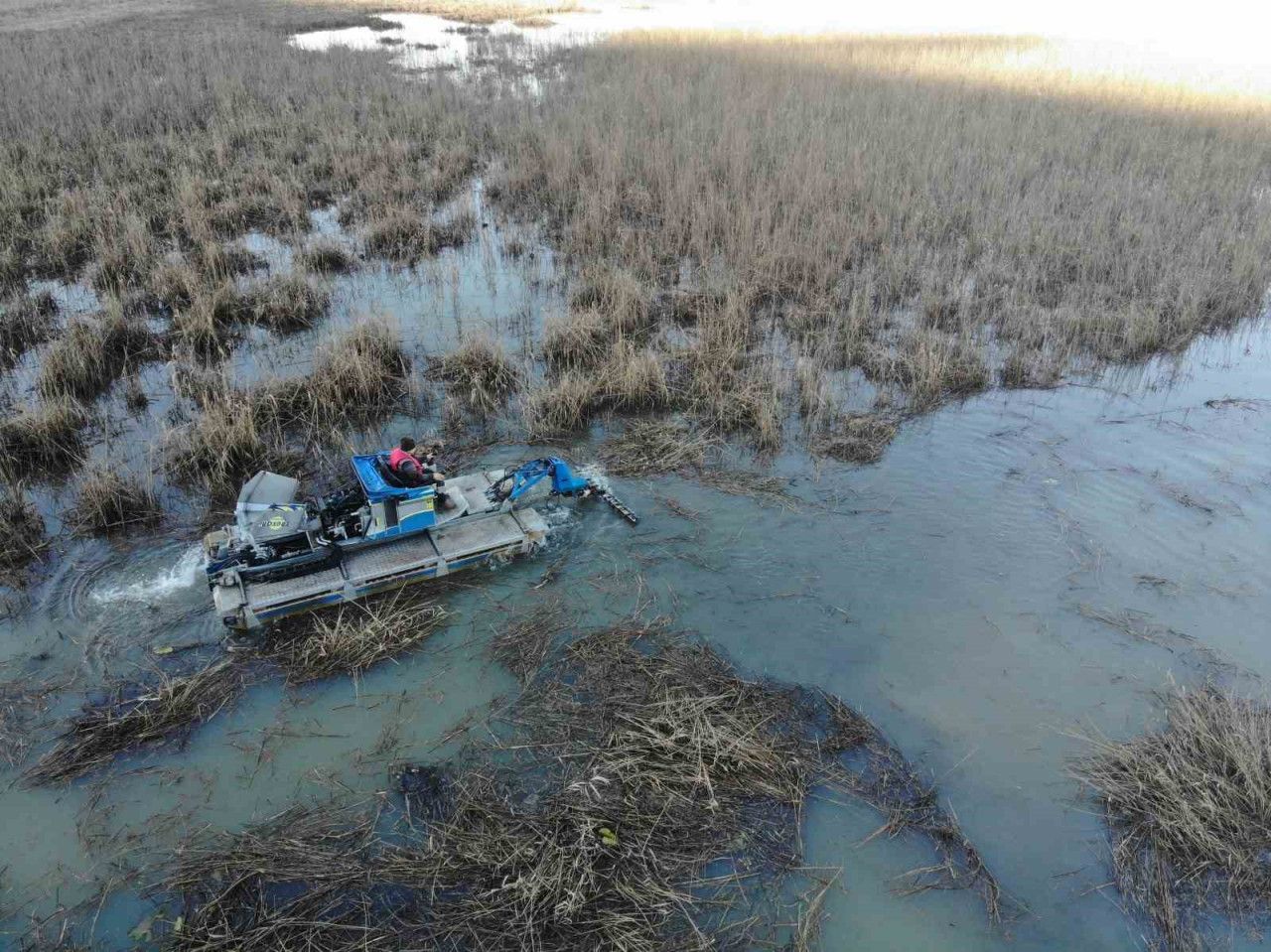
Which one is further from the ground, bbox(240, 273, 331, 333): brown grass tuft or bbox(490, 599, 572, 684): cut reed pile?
bbox(240, 273, 331, 333): brown grass tuft

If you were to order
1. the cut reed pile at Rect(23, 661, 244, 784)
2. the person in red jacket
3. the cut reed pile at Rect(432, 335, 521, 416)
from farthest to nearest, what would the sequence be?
the cut reed pile at Rect(432, 335, 521, 416) → the person in red jacket → the cut reed pile at Rect(23, 661, 244, 784)

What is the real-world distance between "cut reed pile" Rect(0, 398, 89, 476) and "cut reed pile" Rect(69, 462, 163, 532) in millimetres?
1090

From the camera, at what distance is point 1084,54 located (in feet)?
93.2

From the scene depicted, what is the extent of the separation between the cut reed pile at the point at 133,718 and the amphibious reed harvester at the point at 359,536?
61cm

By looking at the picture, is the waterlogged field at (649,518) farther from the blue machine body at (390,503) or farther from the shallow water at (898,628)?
the blue machine body at (390,503)

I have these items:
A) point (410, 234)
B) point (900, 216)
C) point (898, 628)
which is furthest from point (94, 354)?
point (900, 216)

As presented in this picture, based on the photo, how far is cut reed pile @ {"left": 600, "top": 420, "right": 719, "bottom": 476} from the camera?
962 centimetres

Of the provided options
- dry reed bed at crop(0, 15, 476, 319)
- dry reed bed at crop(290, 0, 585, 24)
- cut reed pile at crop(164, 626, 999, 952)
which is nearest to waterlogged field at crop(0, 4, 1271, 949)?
cut reed pile at crop(164, 626, 999, 952)

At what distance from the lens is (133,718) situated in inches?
245

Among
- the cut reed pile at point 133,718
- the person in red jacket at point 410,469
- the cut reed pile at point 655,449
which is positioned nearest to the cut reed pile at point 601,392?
the cut reed pile at point 655,449

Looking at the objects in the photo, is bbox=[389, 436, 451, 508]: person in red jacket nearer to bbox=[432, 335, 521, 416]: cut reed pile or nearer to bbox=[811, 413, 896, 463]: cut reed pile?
bbox=[432, 335, 521, 416]: cut reed pile

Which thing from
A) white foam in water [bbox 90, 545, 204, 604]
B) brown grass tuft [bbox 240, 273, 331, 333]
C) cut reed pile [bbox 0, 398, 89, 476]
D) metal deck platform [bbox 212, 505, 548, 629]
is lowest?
white foam in water [bbox 90, 545, 204, 604]

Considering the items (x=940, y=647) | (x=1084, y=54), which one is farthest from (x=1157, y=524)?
(x=1084, y=54)

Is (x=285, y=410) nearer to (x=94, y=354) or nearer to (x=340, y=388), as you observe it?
(x=340, y=388)
